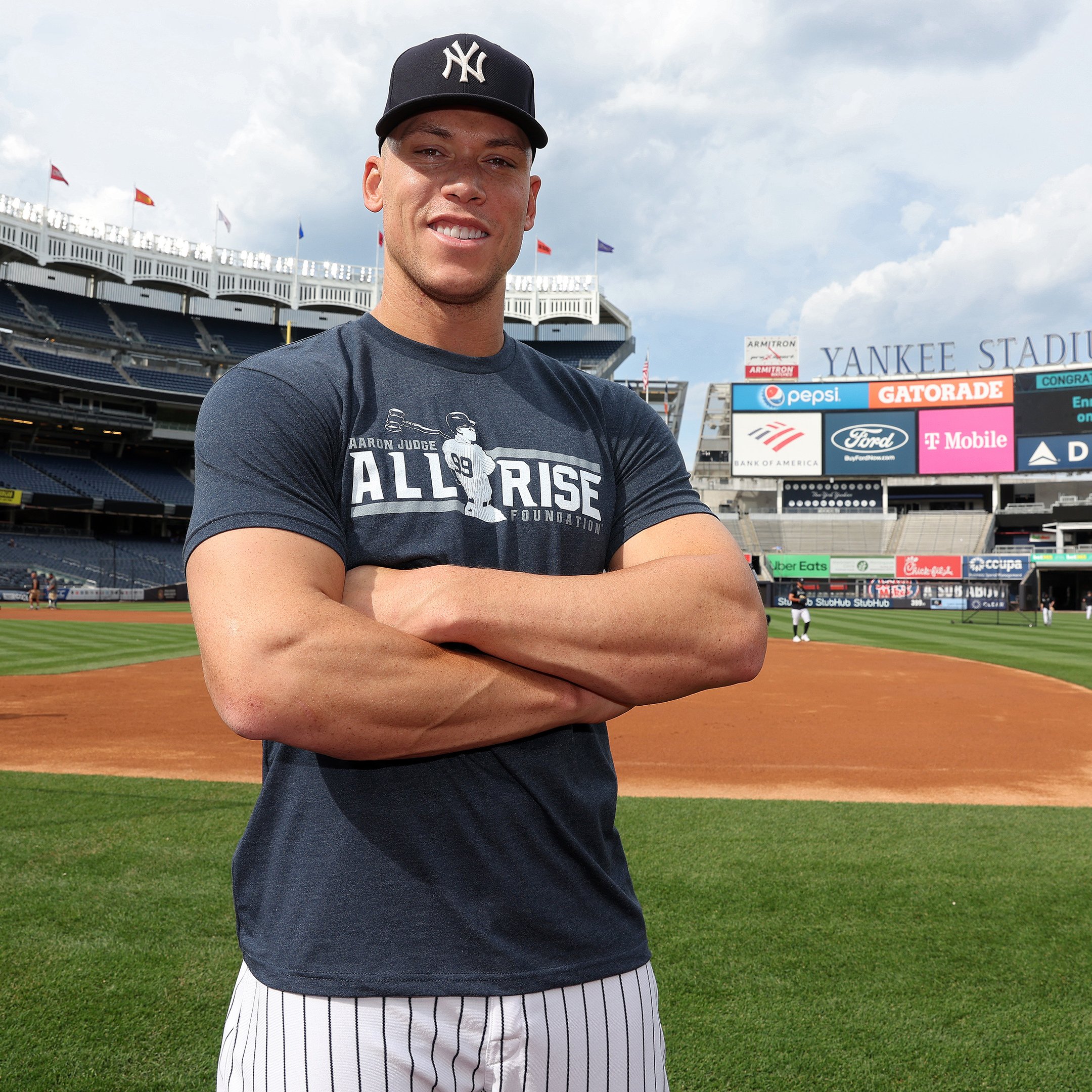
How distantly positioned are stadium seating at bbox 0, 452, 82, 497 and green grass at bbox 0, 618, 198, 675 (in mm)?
19925

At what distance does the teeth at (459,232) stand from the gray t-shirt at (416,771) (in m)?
0.23

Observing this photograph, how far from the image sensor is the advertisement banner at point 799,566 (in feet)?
153

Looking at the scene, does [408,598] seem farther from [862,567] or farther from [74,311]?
[74,311]

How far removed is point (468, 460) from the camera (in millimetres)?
1581

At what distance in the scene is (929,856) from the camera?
5.41 metres

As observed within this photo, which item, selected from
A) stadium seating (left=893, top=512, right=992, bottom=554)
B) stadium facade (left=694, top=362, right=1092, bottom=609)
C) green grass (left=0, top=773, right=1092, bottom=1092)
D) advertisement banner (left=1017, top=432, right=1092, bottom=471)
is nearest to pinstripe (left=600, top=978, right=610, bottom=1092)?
green grass (left=0, top=773, right=1092, bottom=1092)

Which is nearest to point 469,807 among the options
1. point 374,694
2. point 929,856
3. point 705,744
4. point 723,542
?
point 374,694

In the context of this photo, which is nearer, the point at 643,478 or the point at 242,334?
the point at 643,478

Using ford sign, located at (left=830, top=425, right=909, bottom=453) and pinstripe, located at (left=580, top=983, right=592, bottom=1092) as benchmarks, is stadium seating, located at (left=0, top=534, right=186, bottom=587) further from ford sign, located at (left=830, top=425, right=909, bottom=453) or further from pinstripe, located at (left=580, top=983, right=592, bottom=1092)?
pinstripe, located at (left=580, top=983, right=592, bottom=1092)

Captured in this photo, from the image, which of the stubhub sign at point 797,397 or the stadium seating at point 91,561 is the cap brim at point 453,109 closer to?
the stadium seating at point 91,561

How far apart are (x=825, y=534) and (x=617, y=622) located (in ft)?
182

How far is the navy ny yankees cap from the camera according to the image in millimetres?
1615

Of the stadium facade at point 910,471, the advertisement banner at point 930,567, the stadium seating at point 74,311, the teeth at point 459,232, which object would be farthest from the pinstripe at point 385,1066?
the stadium seating at point 74,311

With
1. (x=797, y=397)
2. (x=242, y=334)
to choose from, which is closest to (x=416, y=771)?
(x=797, y=397)
